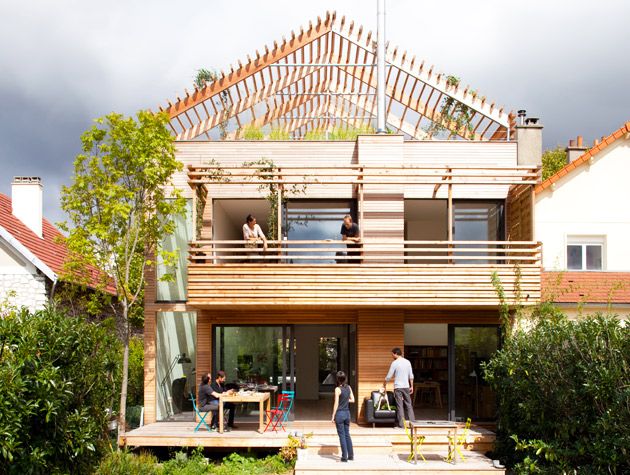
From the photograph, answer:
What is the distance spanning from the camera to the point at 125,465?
39.0 ft

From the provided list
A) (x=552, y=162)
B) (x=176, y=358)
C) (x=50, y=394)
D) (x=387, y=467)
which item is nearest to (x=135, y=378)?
(x=176, y=358)

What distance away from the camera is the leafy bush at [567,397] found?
8930 mm

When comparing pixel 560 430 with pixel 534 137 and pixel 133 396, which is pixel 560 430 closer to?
pixel 534 137

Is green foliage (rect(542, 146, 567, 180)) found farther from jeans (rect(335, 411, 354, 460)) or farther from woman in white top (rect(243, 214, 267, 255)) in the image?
jeans (rect(335, 411, 354, 460))

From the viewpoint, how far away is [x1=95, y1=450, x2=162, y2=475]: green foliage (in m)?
11.6

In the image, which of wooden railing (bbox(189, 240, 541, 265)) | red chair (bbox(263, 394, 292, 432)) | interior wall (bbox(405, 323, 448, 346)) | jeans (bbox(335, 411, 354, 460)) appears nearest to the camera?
jeans (bbox(335, 411, 354, 460))

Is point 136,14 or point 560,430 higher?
point 136,14

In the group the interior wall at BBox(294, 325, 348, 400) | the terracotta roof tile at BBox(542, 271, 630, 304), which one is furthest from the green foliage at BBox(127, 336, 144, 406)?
the terracotta roof tile at BBox(542, 271, 630, 304)

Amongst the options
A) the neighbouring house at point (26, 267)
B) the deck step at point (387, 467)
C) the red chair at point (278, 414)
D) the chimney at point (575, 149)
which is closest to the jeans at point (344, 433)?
the deck step at point (387, 467)

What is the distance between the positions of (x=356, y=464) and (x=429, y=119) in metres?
9.69

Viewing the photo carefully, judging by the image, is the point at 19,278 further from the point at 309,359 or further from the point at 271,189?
the point at 309,359

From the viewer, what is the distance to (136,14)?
42.6 ft

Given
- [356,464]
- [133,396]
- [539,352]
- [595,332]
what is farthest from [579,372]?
[133,396]

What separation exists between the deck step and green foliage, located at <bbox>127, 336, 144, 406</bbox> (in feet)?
23.6
